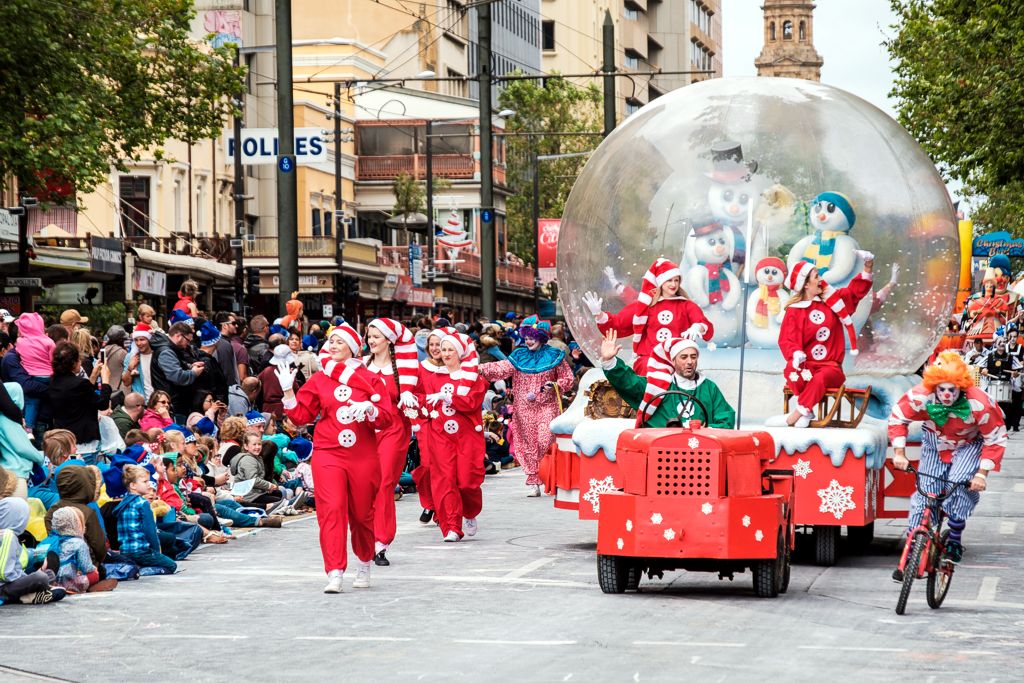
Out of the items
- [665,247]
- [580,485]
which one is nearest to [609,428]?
[580,485]

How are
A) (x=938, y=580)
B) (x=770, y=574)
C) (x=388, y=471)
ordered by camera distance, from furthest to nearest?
(x=388, y=471), (x=770, y=574), (x=938, y=580)

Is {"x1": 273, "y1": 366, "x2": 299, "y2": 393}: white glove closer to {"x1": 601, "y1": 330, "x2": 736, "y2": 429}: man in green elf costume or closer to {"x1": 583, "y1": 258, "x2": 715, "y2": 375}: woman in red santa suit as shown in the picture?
{"x1": 583, "y1": 258, "x2": 715, "y2": 375}: woman in red santa suit

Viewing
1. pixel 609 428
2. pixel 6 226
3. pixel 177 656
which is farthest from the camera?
pixel 6 226

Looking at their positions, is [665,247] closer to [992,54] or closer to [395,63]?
[992,54]

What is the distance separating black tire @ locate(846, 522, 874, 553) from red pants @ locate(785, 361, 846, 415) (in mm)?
1378

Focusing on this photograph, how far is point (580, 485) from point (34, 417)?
508 centimetres

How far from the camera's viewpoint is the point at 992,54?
30.5 m

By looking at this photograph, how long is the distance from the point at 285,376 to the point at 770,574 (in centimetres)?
1010

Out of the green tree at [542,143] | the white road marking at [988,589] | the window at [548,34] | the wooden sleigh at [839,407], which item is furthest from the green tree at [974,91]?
the window at [548,34]

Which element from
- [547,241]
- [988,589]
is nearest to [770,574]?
[988,589]

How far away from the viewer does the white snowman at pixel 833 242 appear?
635 inches

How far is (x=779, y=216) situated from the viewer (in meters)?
16.2

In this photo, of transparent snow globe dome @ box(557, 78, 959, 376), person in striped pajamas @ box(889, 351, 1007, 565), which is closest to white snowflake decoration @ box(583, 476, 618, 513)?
transparent snow globe dome @ box(557, 78, 959, 376)

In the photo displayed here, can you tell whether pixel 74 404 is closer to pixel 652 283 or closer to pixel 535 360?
pixel 652 283
